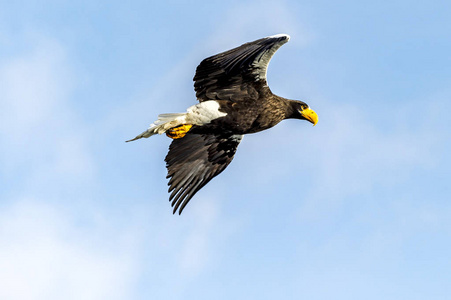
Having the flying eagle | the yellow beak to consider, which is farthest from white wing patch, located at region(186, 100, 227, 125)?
the yellow beak

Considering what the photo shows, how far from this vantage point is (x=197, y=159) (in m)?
13.6

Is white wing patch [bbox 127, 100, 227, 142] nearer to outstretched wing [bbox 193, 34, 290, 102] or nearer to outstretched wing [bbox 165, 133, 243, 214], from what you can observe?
outstretched wing [bbox 193, 34, 290, 102]

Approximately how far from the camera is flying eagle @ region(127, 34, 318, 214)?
11789 millimetres

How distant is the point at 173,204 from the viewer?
13352 mm

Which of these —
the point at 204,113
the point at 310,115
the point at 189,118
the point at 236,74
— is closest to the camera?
the point at 236,74

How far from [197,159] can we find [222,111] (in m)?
1.56

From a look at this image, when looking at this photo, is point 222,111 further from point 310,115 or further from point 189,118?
point 310,115

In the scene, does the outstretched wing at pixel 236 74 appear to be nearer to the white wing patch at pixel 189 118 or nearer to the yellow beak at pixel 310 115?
the white wing patch at pixel 189 118

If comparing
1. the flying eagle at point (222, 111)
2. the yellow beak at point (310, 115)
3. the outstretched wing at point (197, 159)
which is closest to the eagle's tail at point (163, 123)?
Answer: the flying eagle at point (222, 111)

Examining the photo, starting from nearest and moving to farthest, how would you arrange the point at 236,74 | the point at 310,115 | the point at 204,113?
the point at 236,74
the point at 204,113
the point at 310,115

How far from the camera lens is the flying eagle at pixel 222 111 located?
11.8 meters

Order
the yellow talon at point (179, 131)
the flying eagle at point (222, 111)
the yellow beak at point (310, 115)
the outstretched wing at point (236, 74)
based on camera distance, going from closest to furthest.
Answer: the outstretched wing at point (236, 74)
the flying eagle at point (222, 111)
the yellow talon at point (179, 131)
the yellow beak at point (310, 115)

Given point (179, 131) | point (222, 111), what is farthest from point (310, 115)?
point (179, 131)

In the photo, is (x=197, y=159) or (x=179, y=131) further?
(x=197, y=159)
